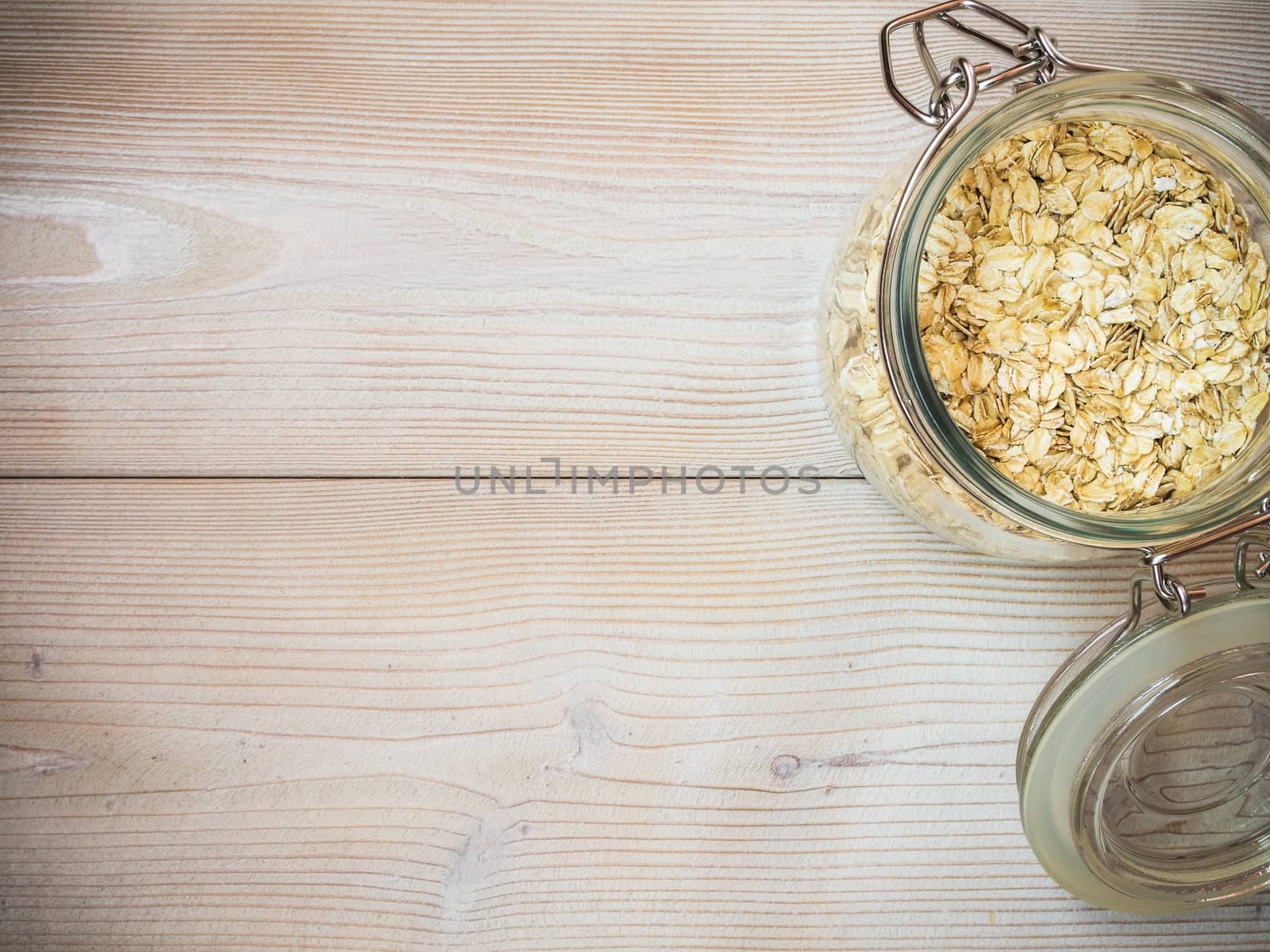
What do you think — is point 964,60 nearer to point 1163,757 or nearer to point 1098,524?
point 1098,524

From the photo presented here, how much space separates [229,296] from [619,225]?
260mm

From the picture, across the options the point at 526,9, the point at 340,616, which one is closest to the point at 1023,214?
the point at 526,9

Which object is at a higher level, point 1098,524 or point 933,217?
point 933,217

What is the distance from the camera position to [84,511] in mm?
547

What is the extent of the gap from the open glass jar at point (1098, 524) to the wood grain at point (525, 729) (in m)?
0.08

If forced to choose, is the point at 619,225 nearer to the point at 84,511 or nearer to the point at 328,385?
the point at 328,385

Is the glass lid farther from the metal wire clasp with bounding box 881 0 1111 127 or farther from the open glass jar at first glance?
the metal wire clasp with bounding box 881 0 1111 127

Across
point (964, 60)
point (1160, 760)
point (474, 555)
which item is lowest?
point (1160, 760)

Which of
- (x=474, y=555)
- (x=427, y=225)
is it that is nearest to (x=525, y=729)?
(x=474, y=555)

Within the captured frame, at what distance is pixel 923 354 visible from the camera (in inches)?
15.1

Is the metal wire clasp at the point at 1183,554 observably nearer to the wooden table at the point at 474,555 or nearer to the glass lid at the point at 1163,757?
the glass lid at the point at 1163,757

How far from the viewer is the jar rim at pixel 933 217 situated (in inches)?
14.6

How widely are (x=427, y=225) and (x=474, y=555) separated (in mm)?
218

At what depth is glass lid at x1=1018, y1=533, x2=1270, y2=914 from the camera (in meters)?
0.42
